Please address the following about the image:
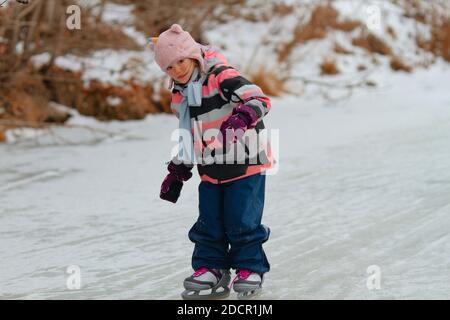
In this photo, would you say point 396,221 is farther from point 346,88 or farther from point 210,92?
point 346,88

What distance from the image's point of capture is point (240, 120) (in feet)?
8.82

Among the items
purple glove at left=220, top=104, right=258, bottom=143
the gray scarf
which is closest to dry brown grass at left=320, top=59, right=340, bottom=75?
the gray scarf

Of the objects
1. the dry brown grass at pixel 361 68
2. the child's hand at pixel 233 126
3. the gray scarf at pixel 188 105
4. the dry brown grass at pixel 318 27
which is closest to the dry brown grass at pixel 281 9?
the dry brown grass at pixel 318 27

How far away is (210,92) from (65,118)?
18.8 feet

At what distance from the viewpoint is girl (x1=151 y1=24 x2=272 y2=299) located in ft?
9.31

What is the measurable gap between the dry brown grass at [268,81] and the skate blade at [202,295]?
714 cm

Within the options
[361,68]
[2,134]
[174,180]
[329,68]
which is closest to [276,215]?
[174,180]

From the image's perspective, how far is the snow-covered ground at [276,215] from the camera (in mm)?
3180

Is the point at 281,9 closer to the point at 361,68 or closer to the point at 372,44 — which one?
the point at 361,68

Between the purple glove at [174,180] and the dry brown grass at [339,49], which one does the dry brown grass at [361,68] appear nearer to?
the dry brown grass at [339,49]

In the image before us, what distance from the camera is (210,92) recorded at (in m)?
2.86

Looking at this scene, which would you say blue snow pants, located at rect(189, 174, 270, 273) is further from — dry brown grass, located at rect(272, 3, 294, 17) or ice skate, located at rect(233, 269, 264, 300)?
dry brown grass, located at rect(272, 3, 294, 17)

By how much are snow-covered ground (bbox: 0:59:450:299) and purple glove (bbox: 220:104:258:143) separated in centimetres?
67

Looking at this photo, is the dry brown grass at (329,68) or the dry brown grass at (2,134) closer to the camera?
the dry brown grass at (2,134)
